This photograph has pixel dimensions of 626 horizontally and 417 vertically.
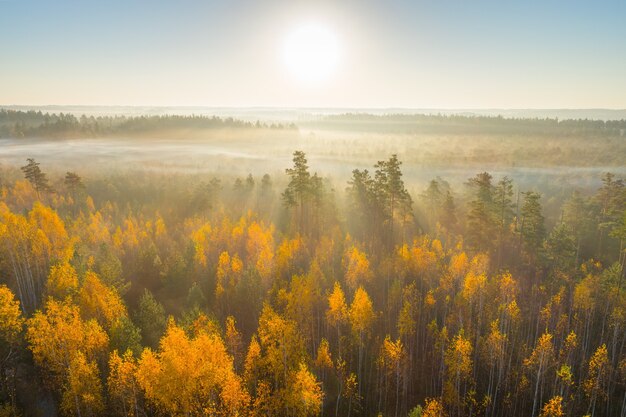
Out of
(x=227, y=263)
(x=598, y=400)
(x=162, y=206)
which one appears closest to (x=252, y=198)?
(x=162, y=206)

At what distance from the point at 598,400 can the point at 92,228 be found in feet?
351

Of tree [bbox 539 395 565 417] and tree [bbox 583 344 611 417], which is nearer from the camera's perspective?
tree [bbox 539 395 565 417]

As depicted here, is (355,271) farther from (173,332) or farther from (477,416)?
(173,332)

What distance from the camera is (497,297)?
65.8m

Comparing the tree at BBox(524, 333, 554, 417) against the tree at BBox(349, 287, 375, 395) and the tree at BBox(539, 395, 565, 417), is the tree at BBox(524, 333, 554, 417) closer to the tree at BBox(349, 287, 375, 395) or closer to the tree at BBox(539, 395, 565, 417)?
the tree at BBox(539, 395, 565, 417)

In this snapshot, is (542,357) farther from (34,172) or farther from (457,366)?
(34,172)

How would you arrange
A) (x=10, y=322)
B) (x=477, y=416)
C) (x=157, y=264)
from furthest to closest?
(x=157, y=264) → (x=477, y=416) → (x=10, y=322)

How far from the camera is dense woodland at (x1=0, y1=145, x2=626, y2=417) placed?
41062 millimetres

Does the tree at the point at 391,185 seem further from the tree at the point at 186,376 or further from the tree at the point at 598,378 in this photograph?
the tree at the point at 186,376

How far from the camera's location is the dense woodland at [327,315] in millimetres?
41062

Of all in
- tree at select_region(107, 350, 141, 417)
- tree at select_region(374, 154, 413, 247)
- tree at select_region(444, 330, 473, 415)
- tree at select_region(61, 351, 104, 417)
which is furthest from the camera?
tree at select_region(374, 154, 413, 247)

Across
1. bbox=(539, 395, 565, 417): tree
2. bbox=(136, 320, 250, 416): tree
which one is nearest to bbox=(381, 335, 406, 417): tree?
bbox=(539, 395, 565, 417): tree

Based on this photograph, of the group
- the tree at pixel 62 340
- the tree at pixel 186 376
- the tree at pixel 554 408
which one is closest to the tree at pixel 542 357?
the tree at pixel 554 408

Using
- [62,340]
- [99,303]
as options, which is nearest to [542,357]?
[62,340]
